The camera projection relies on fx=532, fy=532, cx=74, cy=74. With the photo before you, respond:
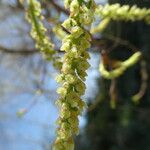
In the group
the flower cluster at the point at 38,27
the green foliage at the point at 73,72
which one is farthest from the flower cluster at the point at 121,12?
the green foliage at the point at 73,72

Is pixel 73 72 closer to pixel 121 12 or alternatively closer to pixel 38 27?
pixel 38 27

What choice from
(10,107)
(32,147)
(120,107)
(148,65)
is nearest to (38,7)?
(148,65)

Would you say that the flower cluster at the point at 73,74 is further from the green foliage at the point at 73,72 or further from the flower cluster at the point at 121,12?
the flower cluster at the point at 121,12

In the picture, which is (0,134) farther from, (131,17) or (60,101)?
(60,101)

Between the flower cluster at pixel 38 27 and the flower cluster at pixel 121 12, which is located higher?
the flower cluster at pixel 121 12

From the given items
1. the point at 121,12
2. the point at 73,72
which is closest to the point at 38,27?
the point at 121,12

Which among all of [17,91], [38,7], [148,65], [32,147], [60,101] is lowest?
[60,101]
